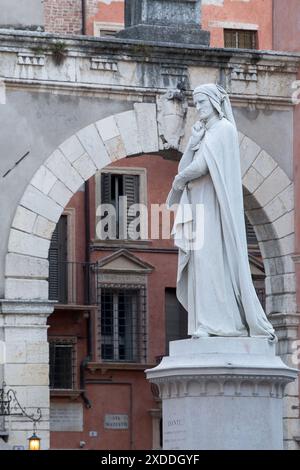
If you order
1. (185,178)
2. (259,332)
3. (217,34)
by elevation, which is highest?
(217,34)

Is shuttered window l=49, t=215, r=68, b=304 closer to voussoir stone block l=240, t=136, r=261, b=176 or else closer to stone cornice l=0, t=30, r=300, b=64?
voussoir stone block l=240, t=136, r=261, b=176

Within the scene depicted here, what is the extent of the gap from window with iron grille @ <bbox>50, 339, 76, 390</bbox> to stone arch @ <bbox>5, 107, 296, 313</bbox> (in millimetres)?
9524

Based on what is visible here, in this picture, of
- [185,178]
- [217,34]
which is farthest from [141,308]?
[185,178]

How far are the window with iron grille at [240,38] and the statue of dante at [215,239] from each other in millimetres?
19096

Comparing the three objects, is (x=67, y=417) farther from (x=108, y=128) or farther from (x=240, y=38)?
(x=108, y=128)

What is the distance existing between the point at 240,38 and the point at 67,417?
7688 millimetres

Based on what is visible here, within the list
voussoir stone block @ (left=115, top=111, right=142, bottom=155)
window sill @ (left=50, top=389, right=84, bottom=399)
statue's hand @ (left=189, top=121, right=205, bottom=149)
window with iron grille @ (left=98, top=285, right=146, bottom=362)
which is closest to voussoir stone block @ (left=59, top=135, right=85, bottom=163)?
voussoir stone block @ (left=115, top=111, right=142, bottom=155)

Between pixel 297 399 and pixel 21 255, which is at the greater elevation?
pixel 21 255

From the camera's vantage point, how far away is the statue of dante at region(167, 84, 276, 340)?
18.2 meters

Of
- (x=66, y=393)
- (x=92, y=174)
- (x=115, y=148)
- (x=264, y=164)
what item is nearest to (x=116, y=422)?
(x=66, y=393)

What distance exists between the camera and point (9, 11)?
85.3 feet

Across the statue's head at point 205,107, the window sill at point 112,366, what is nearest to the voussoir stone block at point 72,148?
the statue's head at point 205,107
